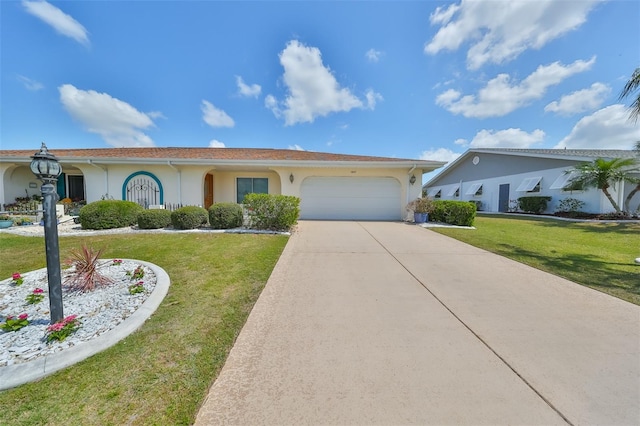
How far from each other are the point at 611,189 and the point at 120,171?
25853mm

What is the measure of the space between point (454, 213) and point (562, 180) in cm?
960

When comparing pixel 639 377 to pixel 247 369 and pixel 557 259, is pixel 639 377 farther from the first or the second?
pixel 557 259

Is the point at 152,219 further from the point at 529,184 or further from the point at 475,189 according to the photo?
the point at 475,189

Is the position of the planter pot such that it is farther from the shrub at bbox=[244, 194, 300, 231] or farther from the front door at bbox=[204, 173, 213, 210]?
the front door at bbox=[204, 173, 213, 210]

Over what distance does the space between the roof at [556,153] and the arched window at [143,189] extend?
2266 cm

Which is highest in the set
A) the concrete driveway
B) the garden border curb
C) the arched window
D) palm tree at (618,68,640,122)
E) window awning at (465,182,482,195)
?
palm tree at (618,68,640,122)

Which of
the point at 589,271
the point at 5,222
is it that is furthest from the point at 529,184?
the point at 5,222

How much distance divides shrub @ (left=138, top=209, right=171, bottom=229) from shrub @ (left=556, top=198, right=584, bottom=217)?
68.5ft

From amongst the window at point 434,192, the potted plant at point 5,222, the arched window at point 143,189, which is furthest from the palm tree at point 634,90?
the window at point 434,192

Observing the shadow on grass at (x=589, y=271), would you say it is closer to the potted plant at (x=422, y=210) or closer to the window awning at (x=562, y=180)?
the potted plant at (x=422, y=210)

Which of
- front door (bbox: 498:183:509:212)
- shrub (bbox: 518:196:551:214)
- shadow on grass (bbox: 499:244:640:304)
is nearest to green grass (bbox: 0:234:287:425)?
shadow on grass (bbox: 499:244:640:304)

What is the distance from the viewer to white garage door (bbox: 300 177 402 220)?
12422mm

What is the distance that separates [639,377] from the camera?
81.1 inches

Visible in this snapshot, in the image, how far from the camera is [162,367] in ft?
→ 6.82
